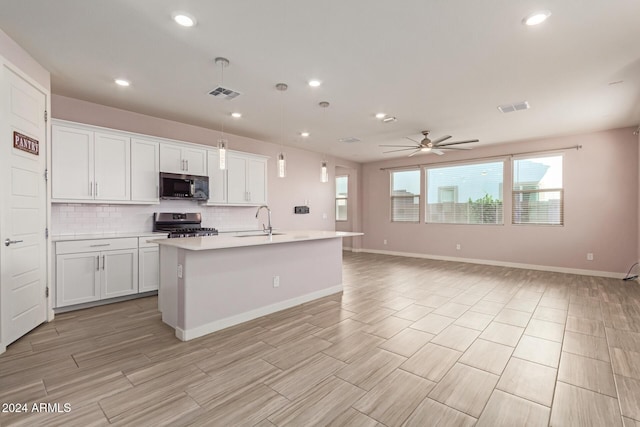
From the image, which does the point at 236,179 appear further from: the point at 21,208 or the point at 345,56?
the point at 345,56

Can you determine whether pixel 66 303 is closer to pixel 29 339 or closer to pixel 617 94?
pixel 29 339

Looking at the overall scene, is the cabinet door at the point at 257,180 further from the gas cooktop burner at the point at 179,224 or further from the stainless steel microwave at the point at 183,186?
the gas cooktop burner at the point at 179,224

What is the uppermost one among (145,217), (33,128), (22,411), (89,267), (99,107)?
(99,107)

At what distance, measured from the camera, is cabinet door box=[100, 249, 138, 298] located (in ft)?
12.4

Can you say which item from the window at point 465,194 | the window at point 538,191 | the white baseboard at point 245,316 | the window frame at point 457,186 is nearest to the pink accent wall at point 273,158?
the window frame at point 457,186

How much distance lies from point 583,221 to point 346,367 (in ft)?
19.5

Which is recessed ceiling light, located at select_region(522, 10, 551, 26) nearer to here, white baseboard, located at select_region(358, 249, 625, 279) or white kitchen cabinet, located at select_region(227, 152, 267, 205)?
white kitchen cabinet, located at select_region(227, 152, 267, 205)

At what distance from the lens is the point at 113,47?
2.73m

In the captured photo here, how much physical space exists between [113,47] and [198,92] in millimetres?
1094

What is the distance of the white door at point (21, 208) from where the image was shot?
255cm

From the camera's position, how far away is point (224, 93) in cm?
356

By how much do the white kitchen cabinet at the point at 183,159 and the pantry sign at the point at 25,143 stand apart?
156 centimetres

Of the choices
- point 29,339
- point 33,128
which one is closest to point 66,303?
point 29,339

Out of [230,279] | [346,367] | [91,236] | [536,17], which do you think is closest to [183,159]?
[91,236]
